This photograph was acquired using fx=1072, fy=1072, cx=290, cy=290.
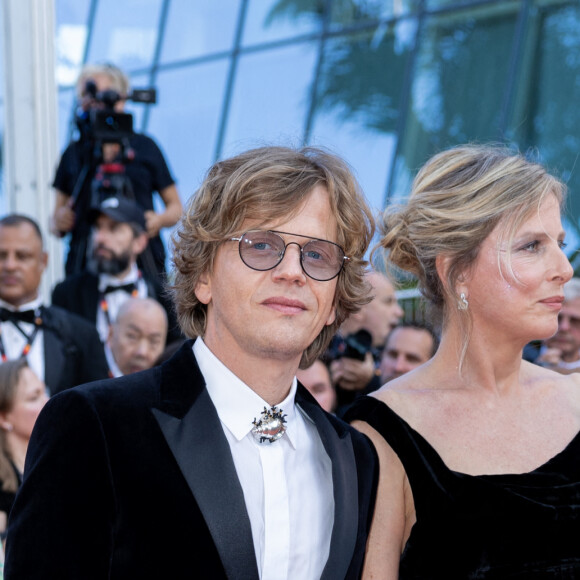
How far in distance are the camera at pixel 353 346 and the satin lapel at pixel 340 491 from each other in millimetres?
2660

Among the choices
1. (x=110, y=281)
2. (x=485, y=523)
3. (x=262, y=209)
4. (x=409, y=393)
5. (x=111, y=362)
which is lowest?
(x=485, y=523)

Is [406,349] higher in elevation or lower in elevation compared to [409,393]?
higher

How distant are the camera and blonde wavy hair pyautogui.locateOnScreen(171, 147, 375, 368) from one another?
252cm

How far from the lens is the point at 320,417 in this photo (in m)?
2.74

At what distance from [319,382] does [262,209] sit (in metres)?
2.55

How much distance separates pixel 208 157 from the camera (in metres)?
13.7

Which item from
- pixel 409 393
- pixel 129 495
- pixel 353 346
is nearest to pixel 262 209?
pixel 129 495

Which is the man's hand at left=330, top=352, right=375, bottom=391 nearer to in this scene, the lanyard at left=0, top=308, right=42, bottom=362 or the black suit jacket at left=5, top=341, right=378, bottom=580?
the lanyard at left=0, top=308, right=42, bottom=362

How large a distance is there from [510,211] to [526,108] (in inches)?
285

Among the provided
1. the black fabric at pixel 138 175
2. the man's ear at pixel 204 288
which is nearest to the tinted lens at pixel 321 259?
the man's ear at pixel 204 288

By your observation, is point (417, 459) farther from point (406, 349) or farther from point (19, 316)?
point (19, 316)

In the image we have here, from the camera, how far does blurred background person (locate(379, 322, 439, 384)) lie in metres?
5.41

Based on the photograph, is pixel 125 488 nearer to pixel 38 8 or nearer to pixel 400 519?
pixel 400 519

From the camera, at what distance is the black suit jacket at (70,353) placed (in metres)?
5.57
